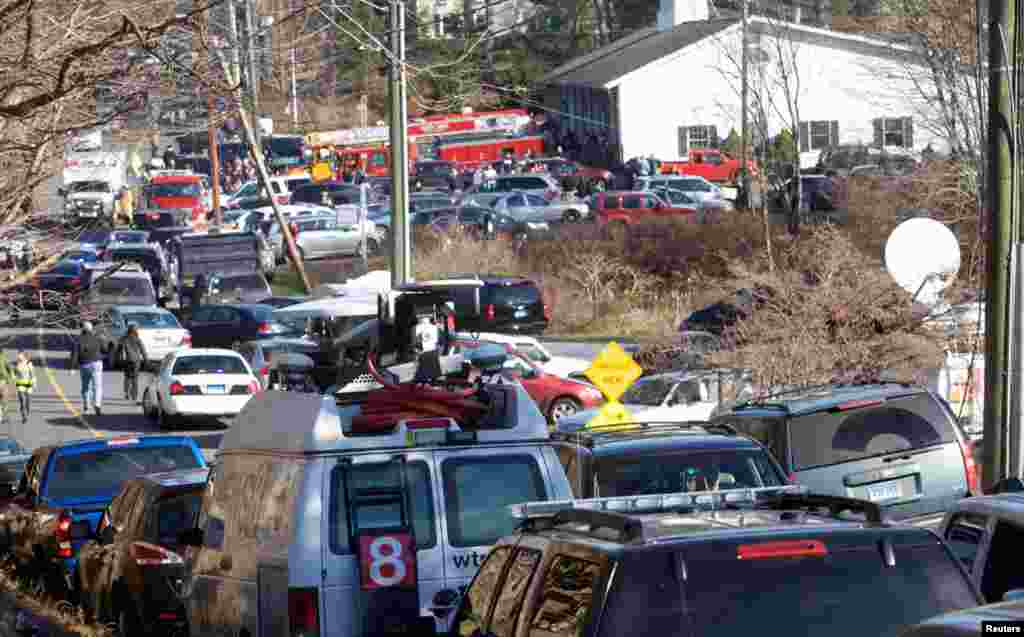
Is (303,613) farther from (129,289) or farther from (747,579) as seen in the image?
(129,289)

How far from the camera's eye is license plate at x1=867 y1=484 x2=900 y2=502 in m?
13.2

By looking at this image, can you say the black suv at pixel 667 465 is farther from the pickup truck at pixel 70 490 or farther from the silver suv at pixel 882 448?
the pickup truck at pixel 70 490

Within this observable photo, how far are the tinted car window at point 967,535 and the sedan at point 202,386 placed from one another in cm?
2220

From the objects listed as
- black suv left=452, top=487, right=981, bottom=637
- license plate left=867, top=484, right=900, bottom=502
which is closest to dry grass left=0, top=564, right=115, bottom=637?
license plate left=867, top=484, right=900, bottom=502

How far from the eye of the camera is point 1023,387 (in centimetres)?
1341

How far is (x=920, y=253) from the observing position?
52.1 feet

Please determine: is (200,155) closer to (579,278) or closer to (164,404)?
(579,278)

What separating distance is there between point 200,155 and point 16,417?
136 ft


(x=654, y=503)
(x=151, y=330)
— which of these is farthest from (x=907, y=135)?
(x=654, y=503)

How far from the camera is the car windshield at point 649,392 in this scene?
24086mm

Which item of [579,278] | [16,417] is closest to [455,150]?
[579,278]

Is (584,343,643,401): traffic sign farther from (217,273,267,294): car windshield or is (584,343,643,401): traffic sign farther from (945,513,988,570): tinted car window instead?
(217,273,267,294): car windshield

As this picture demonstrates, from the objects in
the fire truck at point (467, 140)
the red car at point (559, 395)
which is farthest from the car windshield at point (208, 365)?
the fire truck at point (467, 140)

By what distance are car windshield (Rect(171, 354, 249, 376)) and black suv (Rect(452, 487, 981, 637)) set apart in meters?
24.8
